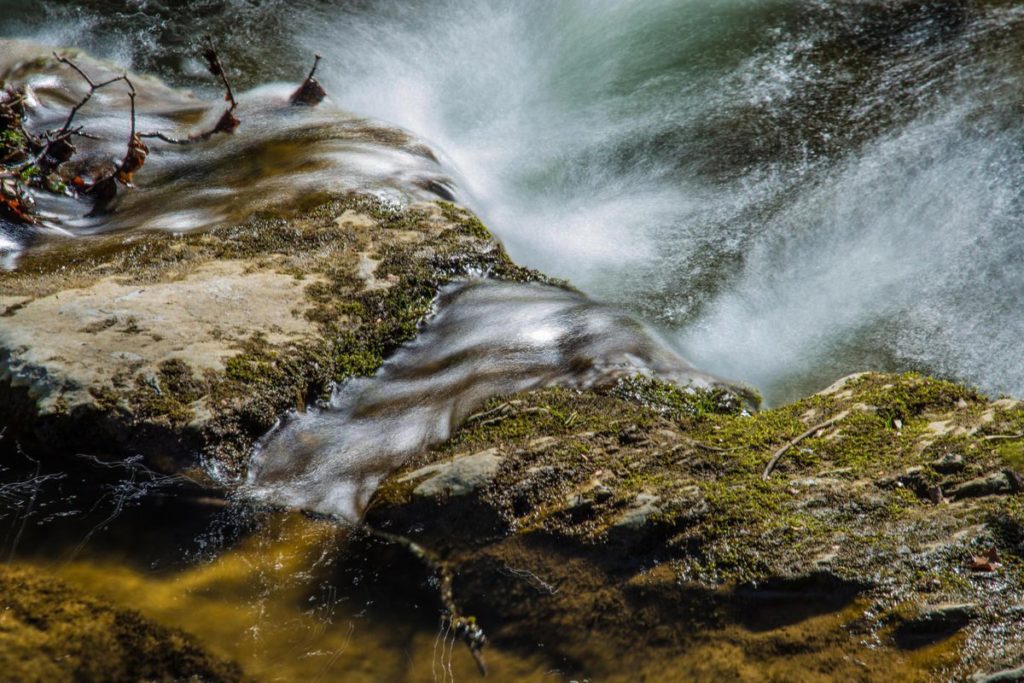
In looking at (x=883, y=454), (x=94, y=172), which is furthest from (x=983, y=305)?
(x=94, y=172)

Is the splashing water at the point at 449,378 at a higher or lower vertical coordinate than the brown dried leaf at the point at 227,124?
lower

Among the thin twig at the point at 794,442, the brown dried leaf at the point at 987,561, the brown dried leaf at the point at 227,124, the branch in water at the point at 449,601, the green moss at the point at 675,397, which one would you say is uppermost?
the brown dried leaf at the point at 227,124

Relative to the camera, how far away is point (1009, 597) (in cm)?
246

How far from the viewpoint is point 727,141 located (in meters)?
7.46

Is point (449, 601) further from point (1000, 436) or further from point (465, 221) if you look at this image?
point (465, 221)

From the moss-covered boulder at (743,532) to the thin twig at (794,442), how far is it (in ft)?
0.05

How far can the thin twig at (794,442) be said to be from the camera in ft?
10.7

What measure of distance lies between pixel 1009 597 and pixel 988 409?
1215 millimetres

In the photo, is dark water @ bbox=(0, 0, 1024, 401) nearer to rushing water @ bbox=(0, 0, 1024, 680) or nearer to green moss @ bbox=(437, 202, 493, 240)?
rushing water @ bbox=(0, 0, 1024, 680)

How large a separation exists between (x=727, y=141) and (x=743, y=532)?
5437mm

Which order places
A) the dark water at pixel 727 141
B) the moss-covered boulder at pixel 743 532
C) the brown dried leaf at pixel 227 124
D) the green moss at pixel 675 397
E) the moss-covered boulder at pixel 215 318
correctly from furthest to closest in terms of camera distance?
the brown dried leaf at pixel 227 124 → the dark water at pixel 727 141 → the green moss at pixel 675 397 → the moss-covered boulder at pixel 215 318 → the moss-covered boulder at pixel 743 532

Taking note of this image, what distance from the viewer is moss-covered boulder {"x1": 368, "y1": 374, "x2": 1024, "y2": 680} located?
2484 mm

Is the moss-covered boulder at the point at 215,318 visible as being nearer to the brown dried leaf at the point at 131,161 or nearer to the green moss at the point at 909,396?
the brown dried leaf at the point at 131,161

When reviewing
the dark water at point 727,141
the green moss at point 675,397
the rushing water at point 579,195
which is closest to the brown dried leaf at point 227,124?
the rushing water at point 579,195
